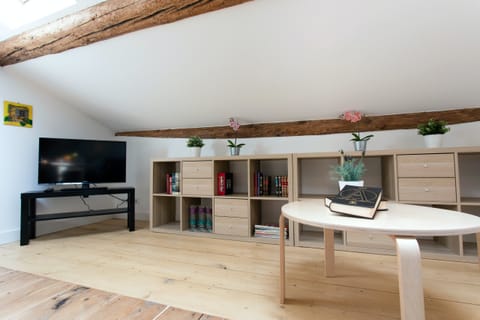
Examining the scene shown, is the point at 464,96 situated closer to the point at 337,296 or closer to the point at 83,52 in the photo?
the point at 337,296

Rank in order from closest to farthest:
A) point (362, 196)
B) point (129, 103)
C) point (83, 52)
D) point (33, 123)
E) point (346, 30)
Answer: point (362, 196) → point (346, 30) → point (83, 52) → point (33, 123) → point (129, 103)

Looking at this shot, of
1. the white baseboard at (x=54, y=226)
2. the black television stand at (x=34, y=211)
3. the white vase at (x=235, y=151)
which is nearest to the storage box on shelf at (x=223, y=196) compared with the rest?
the white vase at (x=235, y=151)

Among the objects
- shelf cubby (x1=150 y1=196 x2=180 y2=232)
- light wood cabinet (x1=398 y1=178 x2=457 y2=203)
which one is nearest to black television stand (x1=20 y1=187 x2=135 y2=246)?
shelf cubby (x1=150 y1=196 x2=180 y2=232)

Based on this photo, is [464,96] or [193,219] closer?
[464,96]

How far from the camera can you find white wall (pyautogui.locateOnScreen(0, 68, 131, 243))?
2.32 meters

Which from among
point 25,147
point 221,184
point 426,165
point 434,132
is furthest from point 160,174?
point 434,132

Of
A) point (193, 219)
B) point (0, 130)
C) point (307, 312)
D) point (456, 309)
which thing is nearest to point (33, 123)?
point (0, 130)

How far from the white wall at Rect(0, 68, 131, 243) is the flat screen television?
22cm

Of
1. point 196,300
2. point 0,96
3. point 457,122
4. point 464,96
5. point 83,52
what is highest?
point 83,52

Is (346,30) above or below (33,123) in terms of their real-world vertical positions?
above

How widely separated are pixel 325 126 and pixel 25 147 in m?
3.31

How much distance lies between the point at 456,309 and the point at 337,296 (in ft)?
1.87

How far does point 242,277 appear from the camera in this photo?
151 cm

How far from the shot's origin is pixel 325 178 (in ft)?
7.91
